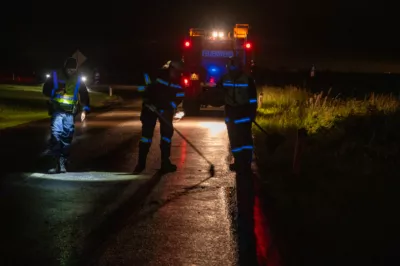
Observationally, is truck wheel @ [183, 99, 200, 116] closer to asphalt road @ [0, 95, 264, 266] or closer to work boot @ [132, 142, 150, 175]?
asphalt road @ [0, 95, 264, 266]

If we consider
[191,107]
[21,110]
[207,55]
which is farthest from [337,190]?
[21,110]

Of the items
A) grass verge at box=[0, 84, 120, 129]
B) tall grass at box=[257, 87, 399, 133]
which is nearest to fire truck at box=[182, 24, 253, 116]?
tall grass at box=[257, 87, 399, 133]

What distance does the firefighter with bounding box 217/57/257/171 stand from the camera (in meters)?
8.62

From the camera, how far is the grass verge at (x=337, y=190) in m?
5.71

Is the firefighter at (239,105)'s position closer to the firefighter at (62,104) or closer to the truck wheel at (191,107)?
the firefighter at (62,104)

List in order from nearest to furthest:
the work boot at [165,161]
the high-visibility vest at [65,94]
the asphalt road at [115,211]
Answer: the asphalt road at [115,211], the high-visibility vest at [65,94], the work boot at [165,161]

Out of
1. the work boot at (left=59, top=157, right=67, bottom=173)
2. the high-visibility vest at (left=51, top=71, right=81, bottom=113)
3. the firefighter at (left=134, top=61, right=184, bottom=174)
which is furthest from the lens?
the firefighter at (left=134, top=61, right=184, bottom=174)

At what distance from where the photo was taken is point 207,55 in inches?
835

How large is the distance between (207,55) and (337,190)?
44.9 feet

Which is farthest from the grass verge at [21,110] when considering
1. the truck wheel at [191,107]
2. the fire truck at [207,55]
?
the fire truck at [207,55]

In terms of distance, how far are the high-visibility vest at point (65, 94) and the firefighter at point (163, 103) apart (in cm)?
119

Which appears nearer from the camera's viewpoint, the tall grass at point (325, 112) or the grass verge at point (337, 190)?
the grass verge at point (337, 190)

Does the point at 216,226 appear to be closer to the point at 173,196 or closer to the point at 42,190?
the point at 173,196

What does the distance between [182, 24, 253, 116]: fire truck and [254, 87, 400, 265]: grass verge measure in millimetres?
6148
